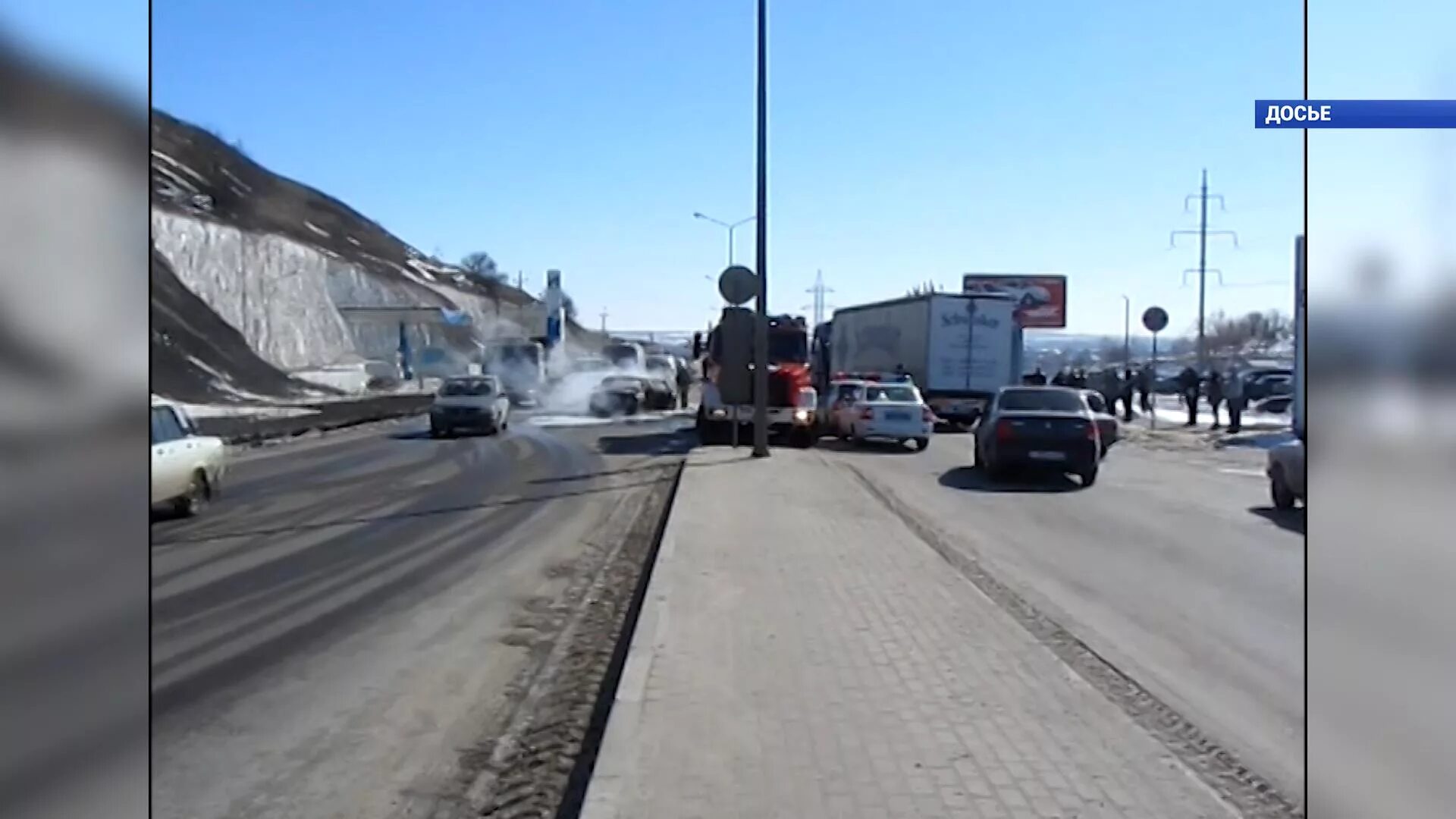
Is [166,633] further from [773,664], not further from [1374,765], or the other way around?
[1374,765]

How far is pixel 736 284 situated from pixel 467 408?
13.3 m

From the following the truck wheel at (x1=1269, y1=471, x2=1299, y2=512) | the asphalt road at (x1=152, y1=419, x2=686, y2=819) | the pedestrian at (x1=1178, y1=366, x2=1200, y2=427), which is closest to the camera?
the asphalt road at (x1=152, y1=419, x2=686, y2=819)

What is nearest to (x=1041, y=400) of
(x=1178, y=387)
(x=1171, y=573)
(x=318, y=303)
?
(x=1171, y=573)

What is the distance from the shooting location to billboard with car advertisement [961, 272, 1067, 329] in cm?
7344

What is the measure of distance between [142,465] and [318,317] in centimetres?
3999

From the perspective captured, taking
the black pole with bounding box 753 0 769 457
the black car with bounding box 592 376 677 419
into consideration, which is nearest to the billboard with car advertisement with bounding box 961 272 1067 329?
the black car with bounding box 592 376 677 419

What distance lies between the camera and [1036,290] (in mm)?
76000

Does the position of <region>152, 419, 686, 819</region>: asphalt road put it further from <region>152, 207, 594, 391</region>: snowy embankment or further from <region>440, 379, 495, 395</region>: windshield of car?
<region>440, 379, 495, 395</region>: windshield of car

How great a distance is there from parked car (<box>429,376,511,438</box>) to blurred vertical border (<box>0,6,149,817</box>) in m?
29.6

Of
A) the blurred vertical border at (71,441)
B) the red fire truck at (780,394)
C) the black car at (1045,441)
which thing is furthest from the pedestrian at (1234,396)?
the blurred vertical border at (71,441)

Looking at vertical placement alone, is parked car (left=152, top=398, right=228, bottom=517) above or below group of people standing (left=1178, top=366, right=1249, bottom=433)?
below

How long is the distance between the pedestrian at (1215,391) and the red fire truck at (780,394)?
11712mm

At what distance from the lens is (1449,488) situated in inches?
147

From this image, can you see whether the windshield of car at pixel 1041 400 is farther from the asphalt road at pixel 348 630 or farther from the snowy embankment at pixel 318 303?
the snowy embankment at pixel 318 303
